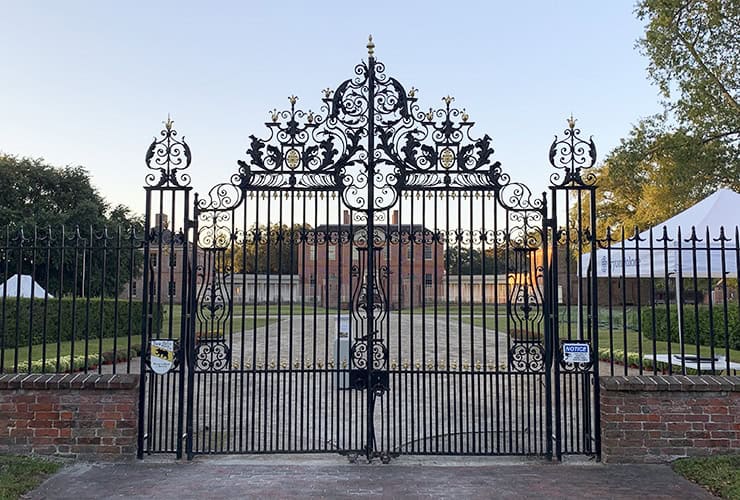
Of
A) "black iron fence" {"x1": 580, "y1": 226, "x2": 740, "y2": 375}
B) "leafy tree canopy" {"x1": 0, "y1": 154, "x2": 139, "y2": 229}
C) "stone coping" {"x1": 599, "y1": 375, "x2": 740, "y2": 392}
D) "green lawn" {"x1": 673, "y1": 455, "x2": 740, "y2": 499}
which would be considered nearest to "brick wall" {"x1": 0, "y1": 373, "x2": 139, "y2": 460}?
"black iron fence" {"x1": 580, "y1": 226, "x2": 740, "y2": 375}

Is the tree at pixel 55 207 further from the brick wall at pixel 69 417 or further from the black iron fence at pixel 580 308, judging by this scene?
the brick wall at pixel 69 417

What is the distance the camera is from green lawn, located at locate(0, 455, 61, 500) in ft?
14.9

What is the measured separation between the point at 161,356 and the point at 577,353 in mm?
4204

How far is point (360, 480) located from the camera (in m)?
4.93

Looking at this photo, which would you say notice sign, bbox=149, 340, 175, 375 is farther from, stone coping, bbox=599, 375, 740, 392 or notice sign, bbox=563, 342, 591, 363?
stone coping, bbox=599, 375, 740, 392

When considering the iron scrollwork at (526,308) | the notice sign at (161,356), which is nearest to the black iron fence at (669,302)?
the iron scrollwork at (526,308)

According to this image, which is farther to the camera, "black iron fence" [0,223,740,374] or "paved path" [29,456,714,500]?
"black iron fence" [0,223,740,374]

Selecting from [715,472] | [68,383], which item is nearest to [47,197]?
[68,383]

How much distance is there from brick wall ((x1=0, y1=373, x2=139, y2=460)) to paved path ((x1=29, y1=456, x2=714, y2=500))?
224 millimetres

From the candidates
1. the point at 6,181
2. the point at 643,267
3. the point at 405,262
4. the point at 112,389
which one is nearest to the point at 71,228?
the point at 6,181

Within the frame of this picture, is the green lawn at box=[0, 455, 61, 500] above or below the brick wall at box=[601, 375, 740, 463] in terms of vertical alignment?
below

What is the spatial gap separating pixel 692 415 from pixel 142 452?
18.0 feet

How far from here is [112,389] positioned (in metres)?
5.44

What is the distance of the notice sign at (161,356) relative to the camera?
553cm
